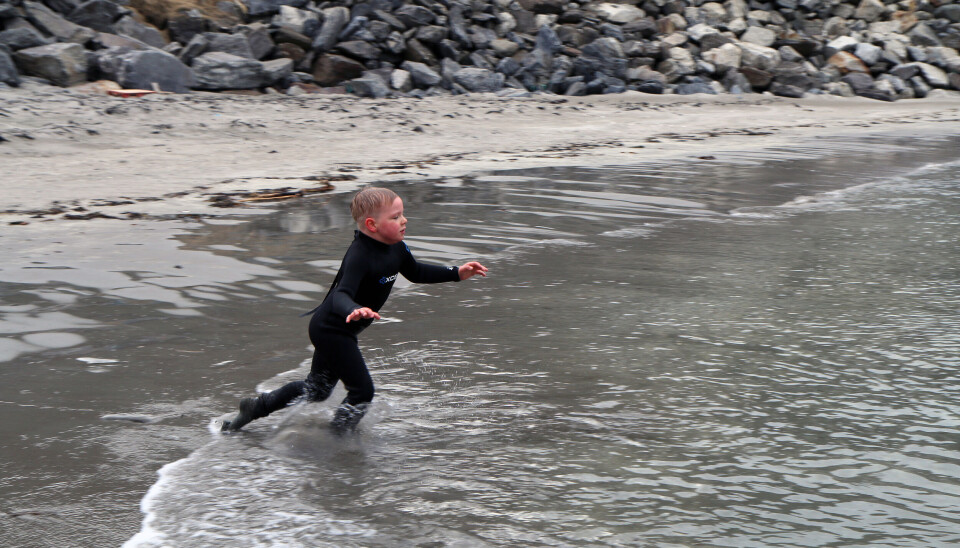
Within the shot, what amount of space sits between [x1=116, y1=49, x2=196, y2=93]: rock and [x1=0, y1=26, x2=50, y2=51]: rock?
77.3 inches

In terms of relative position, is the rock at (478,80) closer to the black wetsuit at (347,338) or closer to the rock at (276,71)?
the rock at (276,71)

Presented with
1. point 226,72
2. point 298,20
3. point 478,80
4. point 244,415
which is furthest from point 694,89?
point 244,415

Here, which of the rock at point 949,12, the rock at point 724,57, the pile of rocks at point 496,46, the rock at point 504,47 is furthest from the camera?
the rock at point 949,12

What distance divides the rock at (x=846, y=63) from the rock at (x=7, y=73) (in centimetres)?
1891

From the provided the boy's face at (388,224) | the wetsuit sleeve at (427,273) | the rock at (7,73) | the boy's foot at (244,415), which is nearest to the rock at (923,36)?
the rock at (7,73)

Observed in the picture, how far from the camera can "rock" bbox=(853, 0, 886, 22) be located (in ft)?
96.7

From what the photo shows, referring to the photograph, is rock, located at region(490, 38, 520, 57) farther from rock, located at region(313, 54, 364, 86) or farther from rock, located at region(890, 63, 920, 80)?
rock, located at region(890, 63, 920, 80)

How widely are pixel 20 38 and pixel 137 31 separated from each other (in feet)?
9.36

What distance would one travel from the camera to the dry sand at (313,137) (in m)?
9.39

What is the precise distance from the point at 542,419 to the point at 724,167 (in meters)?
8.56

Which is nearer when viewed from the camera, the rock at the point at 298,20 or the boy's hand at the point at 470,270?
the boy's hand at the point at 470,270

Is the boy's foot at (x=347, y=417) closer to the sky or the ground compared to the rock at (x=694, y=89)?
closer to the ground

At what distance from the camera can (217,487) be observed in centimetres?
316

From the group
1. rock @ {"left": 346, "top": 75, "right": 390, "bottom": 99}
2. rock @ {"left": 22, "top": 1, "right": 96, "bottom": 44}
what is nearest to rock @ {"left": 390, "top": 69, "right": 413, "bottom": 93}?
rock @ {"left": 346, "top": 75, "right": 390, "bottom": 99}
